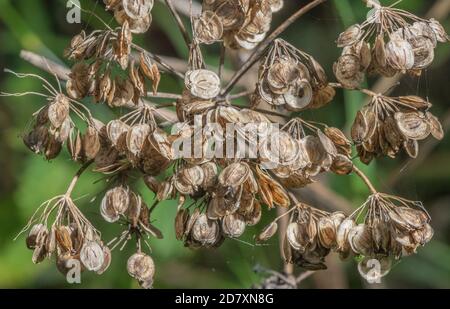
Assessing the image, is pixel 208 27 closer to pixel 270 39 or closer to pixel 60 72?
pixel 270 39

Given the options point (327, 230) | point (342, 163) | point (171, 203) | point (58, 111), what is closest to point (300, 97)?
point (342, 163)

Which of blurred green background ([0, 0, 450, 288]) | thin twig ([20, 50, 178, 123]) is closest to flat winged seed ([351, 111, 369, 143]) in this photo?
thin twig ([20, 50, 178, 123])

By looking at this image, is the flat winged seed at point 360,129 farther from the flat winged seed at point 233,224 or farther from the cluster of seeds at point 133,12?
the cluster of seeds at point 133,12

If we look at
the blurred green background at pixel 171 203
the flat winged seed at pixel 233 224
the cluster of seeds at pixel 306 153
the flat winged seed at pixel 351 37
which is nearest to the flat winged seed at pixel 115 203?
the flat winged seed at pixel 233 224

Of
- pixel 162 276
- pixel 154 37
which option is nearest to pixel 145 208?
pixel 162 276

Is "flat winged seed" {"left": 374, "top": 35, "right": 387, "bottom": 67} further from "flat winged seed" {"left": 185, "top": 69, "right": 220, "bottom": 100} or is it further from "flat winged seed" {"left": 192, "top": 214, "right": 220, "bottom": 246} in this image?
"flat winged seed" {"left": 192, "top": 214, "right": 220, "bottom": 246}
